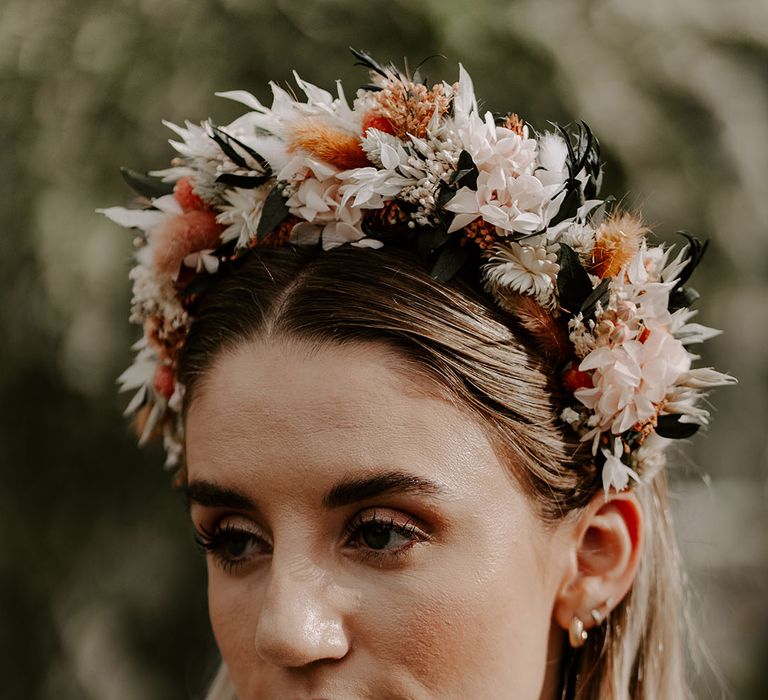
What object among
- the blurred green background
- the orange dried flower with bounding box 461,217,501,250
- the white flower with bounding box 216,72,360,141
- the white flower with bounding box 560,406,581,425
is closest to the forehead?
the white flower with bounding box 560,406,581,425

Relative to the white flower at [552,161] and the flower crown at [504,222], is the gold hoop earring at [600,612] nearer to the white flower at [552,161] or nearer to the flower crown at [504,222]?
the flower crown at [504,222]

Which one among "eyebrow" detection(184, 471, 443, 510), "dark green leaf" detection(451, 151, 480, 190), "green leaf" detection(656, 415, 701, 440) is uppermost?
"dark green leaf" detection(451, 151, 480, 190)

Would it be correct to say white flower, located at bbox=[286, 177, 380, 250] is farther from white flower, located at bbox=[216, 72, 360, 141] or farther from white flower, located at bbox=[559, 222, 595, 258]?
white flower, located at bbox=[559, 222, 595, 258]

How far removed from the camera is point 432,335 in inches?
87.8

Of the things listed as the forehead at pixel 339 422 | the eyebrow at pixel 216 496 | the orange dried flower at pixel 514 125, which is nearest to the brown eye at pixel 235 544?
the eyebrow at pixel 216 496

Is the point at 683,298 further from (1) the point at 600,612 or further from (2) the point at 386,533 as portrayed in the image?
(2) the point at 386,533

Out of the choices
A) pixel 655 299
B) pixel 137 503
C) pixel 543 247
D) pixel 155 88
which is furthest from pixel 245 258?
pixel 137 503

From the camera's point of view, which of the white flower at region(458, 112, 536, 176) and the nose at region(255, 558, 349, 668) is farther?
the white flower at region(458, 112, 536, 176)

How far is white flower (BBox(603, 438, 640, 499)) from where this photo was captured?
7.71 feet

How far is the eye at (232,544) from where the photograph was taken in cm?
238

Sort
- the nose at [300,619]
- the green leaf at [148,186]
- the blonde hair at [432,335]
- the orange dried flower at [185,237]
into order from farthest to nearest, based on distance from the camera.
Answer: the green leaf at [148,186] < the orange dried flower at [185,237] < the blonde hair at [432,335] < the nose at [300,619]

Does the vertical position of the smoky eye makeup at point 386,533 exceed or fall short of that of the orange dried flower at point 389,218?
it falls short

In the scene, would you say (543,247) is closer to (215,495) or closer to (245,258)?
(245,258)

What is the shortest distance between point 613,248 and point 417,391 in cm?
58
